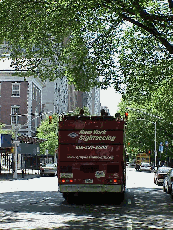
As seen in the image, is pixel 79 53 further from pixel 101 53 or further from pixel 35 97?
pixel 35 97

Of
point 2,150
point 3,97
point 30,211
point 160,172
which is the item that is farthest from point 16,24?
point 3,97

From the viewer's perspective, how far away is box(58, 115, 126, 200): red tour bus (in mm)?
21047

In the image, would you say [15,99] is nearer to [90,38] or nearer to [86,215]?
[90,38]

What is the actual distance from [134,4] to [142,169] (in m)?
62.1

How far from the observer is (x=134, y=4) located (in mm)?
21953

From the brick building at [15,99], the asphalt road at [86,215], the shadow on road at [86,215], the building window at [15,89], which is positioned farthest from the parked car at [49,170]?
the shadow on road at [86,215]

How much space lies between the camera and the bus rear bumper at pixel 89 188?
68.3 feet

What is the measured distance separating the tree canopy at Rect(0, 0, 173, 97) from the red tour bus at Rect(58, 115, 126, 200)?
5.44 meters

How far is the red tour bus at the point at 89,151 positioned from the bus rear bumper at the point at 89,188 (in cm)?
4

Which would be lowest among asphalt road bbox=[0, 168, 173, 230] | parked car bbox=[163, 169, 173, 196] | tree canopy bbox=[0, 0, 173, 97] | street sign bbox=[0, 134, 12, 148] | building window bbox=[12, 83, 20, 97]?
asphalt road bbox=[0, 168, 173, 230]

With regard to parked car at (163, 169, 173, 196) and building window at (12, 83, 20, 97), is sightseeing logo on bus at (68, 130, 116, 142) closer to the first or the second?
parked car at (163, 169, 173, 196)

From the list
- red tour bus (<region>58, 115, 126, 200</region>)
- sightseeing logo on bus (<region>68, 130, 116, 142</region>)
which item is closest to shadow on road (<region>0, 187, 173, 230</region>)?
red tour bus (<region>58, 115, 126, 200</region>)

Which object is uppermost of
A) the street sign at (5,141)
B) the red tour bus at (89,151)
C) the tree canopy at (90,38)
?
the tree canopy at (90,38)

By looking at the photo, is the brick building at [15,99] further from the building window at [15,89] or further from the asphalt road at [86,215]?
the asphalt road at [86,215]
